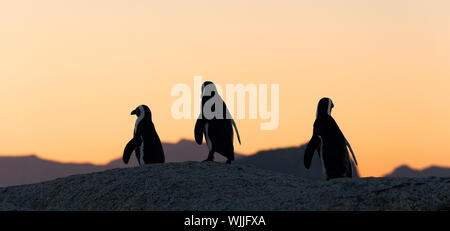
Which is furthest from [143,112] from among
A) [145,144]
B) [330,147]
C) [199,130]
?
[330,147]

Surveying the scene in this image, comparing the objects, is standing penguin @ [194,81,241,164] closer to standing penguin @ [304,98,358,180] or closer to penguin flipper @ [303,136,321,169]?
penguin flipper @ [303,136,321,169]

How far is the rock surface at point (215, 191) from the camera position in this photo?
33.5 ft

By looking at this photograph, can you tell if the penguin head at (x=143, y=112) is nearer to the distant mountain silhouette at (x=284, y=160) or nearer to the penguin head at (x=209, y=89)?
the penguin head at (x=209, y=89)

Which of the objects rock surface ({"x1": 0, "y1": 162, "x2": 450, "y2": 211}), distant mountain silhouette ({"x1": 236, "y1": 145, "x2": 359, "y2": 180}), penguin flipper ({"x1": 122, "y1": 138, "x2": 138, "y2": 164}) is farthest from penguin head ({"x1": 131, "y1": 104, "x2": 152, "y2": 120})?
distant mountain silhouette ({"x1": 236, "y1": 145, "x2": 359, "y2": 180})

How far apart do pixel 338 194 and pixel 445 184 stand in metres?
2.05

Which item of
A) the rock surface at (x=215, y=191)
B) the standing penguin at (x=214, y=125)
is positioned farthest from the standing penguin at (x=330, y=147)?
the standing penguin at (x=214, y=125)

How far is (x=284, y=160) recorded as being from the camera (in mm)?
71438

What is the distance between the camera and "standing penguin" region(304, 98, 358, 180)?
13.8 metres

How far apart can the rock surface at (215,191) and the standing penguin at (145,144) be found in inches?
78.8

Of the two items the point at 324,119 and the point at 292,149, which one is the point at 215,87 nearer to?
the point at 324,119

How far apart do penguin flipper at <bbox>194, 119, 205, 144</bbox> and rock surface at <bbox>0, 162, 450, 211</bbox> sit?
113cm

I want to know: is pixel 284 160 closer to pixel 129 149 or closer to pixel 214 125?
pixel 129 149
